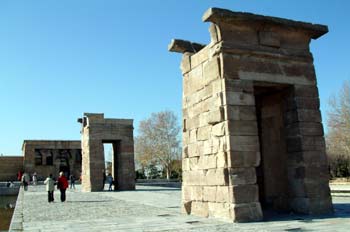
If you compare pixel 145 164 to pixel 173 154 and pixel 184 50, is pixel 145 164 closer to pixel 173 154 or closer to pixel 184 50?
pixel 173 154

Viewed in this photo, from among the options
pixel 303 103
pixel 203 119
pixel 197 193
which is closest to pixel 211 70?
pixel 203 119

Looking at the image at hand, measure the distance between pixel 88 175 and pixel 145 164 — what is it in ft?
87.8

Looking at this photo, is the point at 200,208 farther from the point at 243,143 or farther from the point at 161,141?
the point at 161,141

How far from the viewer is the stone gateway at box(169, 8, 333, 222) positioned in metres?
8.30

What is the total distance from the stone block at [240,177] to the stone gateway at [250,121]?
0.02 m

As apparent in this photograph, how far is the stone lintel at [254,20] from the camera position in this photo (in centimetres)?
842

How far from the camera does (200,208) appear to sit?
9.25m

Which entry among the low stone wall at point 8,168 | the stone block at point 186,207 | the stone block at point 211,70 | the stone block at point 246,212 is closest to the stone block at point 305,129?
the stone block at point 246,212

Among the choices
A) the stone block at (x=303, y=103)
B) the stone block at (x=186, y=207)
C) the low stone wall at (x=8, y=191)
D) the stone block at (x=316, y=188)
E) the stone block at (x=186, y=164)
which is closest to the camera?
the stone block at (x=316, y=188)

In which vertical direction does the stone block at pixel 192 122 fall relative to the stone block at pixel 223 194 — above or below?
above

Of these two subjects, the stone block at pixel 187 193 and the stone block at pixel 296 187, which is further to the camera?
the stone block at pixel 187 193

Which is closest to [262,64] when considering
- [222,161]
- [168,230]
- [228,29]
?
[228,29]

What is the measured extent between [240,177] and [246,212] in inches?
27.5

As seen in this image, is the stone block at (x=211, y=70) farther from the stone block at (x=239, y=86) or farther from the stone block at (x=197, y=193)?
the stone block at (x=197, y=193)
